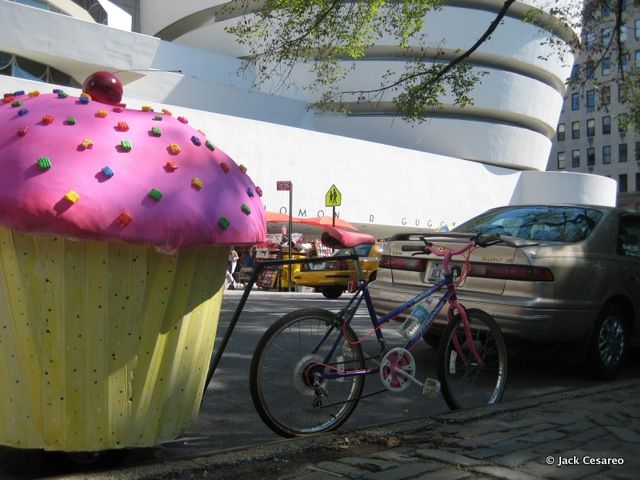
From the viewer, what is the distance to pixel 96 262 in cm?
265

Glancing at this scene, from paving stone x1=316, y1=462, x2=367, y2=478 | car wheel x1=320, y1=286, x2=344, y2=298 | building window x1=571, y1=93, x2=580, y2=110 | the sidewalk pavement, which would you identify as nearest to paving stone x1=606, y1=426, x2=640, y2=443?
the sidewalk pavement

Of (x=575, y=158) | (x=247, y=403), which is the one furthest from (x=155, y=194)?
(x=575, y=158)

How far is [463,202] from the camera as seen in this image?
36.6 m

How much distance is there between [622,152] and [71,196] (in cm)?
8104

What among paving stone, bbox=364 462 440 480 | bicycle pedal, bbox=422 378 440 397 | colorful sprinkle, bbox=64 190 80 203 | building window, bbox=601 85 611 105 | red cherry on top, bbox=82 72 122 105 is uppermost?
building window, bbox=601 85 611 105

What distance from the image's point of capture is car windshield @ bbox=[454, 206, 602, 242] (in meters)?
5.84

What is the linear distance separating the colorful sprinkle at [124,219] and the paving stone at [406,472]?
157cm

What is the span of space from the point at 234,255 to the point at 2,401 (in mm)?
17556

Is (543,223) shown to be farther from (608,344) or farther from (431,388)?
(431,388)

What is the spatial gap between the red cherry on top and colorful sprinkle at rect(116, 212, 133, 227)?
2.96 feet

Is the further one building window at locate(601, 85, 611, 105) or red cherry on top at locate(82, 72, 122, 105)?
building window at locate(601, 85, 611, 105)

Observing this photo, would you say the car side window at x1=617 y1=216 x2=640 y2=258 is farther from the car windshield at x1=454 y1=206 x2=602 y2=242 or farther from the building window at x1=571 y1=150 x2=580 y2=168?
the building window at x1=571 y1=150 x2=580 y2=168

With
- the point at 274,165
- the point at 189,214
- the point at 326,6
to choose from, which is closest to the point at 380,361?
the point at 189,214

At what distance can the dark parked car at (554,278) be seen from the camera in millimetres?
5262
